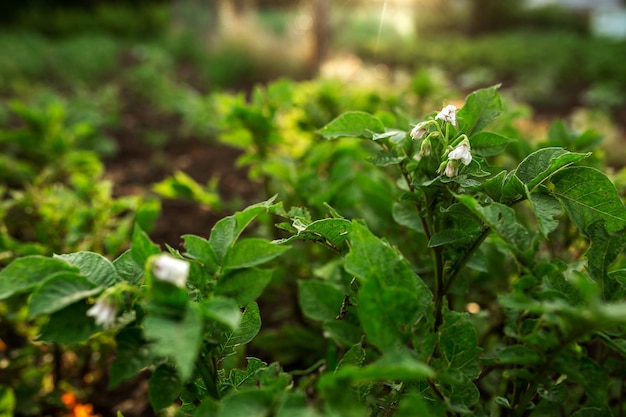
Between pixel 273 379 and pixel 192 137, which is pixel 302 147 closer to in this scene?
pixel 273 379

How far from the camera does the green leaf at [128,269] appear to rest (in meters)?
0.78

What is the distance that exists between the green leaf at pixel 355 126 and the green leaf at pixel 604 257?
0.39 meters

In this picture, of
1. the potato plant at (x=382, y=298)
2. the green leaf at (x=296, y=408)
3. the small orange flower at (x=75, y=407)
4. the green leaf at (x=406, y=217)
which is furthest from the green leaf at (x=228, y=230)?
the small orange flower at (x=75, y=407)

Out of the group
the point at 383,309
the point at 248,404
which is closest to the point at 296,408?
the point at 248,404

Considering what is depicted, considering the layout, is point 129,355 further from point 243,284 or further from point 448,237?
point 448,237

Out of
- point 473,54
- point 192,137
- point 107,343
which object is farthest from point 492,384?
point 473,54

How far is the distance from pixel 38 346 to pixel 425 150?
1283mm

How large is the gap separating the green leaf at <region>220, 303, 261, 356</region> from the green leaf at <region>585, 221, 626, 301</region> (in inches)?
20.8

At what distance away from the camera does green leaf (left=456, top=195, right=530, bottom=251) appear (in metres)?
0.75

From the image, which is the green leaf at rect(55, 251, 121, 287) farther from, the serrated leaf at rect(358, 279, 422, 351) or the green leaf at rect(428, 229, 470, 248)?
the green leaf at rect(428, 229, 470, 248)

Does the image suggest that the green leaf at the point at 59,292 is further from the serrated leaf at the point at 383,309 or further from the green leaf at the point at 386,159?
the green leaf at the point at 386,159

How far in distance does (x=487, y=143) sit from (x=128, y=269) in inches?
24.9

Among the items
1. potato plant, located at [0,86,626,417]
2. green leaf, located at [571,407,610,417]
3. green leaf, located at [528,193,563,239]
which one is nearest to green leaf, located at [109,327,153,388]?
potato plant, located at [0,86,626,417]

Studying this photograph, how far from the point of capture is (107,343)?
1588 millimetres
